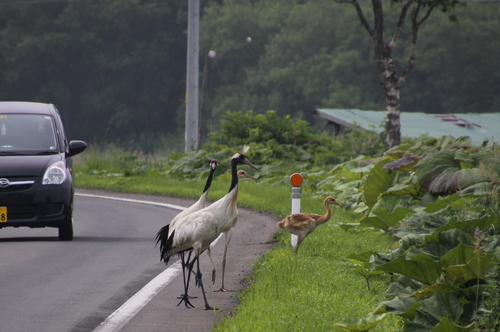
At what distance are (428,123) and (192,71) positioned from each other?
1499 centimetres

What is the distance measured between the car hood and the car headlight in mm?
68

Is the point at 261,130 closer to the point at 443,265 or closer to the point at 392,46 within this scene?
the point at 392,46

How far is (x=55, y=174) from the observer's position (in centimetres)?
1122

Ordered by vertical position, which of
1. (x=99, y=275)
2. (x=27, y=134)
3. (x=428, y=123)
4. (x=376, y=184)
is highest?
(x=27, y=134)

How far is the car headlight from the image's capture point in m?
Result: 11.1

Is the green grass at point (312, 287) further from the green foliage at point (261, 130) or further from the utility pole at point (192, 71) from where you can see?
the utility pole at point (192, 71)

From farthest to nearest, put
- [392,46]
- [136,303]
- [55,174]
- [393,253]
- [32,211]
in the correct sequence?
[392,46] → [55,174] → [32,211] → [136,303] → [393,253]

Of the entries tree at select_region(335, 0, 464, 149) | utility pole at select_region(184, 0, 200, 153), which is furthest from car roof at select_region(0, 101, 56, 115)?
utility pole at select_region(184, 0, 200, 153)

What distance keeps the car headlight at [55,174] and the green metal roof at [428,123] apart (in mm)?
21592

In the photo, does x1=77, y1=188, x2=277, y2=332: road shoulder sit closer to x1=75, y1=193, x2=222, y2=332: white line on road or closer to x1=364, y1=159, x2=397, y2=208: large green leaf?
x1=75, y1=193, x2=222, y2=332: white line on road

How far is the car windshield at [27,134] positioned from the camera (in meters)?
11.8

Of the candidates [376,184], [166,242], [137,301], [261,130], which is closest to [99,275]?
[137,301]

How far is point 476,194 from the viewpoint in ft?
33.0

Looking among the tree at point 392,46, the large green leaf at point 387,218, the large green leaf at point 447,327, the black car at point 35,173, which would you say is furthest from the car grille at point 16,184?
the tree at point 392,46
